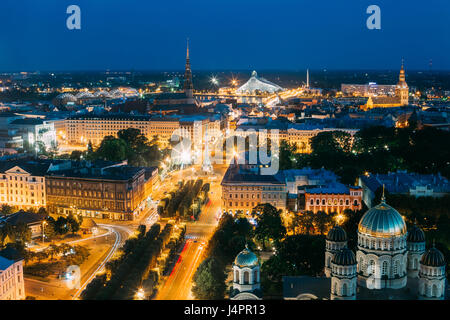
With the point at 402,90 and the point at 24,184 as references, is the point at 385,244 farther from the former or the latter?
the point at 402,90

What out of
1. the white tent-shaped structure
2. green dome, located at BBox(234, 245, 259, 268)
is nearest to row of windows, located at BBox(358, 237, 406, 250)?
green dome, located at BBox(234, 245, 259, 268)

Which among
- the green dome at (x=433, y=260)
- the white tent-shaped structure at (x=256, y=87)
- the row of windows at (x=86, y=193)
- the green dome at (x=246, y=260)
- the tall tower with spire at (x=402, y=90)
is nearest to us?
the green dome at (x=433, y=260)

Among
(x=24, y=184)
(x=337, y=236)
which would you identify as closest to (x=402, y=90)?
(x=24, y=184)

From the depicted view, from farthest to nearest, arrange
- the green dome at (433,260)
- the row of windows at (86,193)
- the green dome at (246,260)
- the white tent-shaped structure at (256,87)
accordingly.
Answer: the white tent-shaped structure at (256,87) < the row of windows at (86,193) < the green dome at (246,260) < the green dome at (433,260)

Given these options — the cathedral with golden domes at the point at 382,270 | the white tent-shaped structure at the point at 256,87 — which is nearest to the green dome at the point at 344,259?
the cathedral with golden domes at the point at 382,270

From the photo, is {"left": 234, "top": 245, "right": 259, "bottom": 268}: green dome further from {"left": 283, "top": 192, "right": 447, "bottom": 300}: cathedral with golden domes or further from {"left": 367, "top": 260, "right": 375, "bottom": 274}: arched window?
{"left": 367, "top": 260, "right": 375, "bottom": 274}: arched window

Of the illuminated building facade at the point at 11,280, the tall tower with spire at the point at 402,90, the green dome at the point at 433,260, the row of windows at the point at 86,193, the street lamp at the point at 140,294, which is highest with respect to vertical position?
the tall tower with spire at the point at 402,90

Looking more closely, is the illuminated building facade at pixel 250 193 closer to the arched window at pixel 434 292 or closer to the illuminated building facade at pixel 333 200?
the illuminated building facade at pixel 333 200

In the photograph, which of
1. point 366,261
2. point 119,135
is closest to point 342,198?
point 366,261
